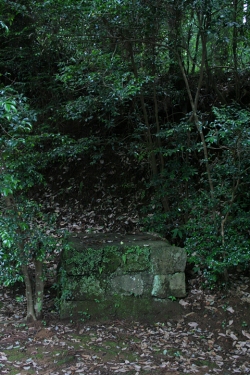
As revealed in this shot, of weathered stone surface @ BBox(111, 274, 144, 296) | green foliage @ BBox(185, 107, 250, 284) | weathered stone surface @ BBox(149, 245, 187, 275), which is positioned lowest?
weathered stone surface @ BBox(111, 274, 144, 296)

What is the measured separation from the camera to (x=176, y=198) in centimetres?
625

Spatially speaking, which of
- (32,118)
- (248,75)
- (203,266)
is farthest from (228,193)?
(248,75)

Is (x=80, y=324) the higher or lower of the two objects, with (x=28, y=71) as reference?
lower

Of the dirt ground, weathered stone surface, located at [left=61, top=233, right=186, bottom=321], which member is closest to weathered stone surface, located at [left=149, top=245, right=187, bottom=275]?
weathered stone surface, located at [left=61, top=233, right=186, bottom=321]

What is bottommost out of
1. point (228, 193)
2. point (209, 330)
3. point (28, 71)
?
point (209, 330)

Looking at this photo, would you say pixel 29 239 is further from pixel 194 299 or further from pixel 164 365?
pixel 194 299

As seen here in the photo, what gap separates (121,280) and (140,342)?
88 cm

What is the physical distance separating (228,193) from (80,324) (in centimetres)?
279

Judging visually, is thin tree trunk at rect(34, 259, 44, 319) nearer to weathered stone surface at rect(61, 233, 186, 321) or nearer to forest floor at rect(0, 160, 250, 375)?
forest floor at rect(0, 160, 250, 375)

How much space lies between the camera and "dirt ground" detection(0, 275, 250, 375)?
3.85 m

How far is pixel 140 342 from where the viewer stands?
4371 mm

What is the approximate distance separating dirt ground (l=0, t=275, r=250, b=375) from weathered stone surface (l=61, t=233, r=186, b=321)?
0.19 meters

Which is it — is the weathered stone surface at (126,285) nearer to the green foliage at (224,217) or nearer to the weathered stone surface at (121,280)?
the weathered stone surface at (121,280)

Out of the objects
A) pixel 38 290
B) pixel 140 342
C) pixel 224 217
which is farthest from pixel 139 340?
pixel 224 217
